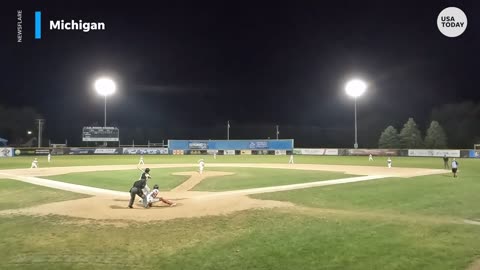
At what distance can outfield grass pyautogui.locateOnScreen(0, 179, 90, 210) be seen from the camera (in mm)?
18297

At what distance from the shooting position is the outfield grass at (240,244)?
8.96m

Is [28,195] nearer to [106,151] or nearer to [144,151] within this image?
[106,151]

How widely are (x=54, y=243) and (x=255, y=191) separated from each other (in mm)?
12619

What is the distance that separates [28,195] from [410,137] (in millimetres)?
87296

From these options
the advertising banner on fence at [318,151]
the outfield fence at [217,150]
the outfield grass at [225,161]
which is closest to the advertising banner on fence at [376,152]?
the outfield fence at [217,150]

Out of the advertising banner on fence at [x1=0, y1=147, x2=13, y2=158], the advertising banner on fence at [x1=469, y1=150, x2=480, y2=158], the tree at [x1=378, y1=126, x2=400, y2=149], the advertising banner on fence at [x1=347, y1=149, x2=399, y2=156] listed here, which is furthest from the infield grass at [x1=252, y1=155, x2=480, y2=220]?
the tree at [x1=378, y1=126, x2=400, y2=149]

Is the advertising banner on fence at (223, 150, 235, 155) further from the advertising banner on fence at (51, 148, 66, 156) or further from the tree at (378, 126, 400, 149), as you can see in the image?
the tree at (378, 126, 400, 149)

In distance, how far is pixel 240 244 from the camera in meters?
10.4

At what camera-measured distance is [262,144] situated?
82.8 metres

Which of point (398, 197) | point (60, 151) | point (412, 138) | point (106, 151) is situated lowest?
point (398, 197)

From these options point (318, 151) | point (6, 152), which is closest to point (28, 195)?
point (6, 152)

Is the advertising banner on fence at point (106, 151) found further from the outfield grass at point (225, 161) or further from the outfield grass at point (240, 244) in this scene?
the outfield grass at point (240, 244)

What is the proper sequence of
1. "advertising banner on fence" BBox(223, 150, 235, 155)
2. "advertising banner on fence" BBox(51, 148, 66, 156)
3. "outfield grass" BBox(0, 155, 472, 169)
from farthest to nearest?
1. "advertising banner on fence" BBox(223, 150, 235, 155)
2. "advertising banner on fence" BBox(51, 148, 66, 156)
3. "outfield grass" BBox(0, 155, 472, 169)

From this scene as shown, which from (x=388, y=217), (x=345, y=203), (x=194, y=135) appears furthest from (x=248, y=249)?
(x=194, y=135)
